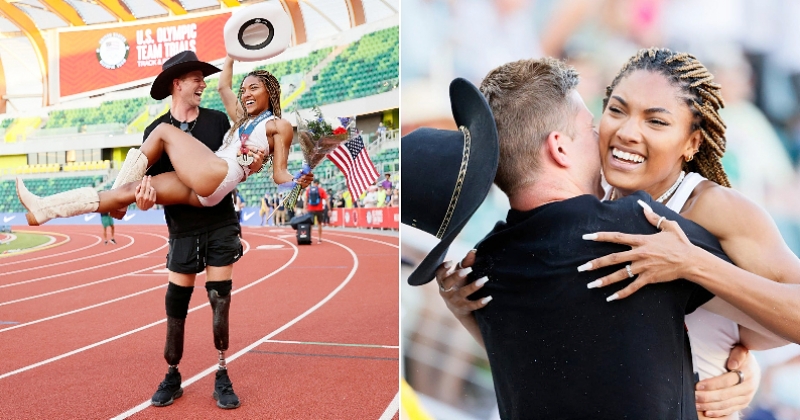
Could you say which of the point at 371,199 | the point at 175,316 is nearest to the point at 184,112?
the point at 175,316

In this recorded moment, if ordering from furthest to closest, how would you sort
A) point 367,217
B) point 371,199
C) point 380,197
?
point 367,217
point 371,199
point 380,197

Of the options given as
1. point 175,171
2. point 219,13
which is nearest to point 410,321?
point 175,171

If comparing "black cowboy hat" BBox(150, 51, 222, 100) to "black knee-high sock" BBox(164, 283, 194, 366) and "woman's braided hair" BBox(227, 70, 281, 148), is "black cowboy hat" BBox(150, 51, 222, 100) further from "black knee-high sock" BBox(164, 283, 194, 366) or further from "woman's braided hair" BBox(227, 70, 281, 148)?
"black knee-high sock" BBox(164, 283, 194, 366)

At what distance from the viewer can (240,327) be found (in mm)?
5098

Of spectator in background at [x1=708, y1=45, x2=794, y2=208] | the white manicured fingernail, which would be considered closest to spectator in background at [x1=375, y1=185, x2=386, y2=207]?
spectator in background at [x1=708, y1=45, x2=794, y2=208]

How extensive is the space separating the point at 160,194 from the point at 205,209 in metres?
0.46

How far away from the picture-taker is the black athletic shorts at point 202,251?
2.97m

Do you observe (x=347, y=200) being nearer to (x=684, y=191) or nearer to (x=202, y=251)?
(x=202, y=251)

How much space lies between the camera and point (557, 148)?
45.6 inches

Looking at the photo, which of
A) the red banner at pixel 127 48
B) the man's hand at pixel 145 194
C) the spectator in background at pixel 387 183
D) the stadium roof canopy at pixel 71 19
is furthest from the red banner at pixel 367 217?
the red banner at pixel 127 48

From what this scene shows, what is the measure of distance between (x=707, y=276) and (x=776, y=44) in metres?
0.65

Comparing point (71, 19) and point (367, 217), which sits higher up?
point (71, 19)

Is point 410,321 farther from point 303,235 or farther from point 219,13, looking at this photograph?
point 219,13

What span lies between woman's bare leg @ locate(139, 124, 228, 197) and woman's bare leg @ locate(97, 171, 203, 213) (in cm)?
3
